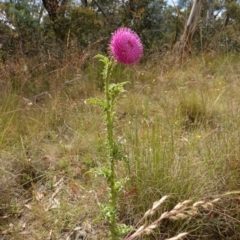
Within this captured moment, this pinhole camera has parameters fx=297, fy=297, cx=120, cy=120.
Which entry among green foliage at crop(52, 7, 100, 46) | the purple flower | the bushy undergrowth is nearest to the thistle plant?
the purple flower

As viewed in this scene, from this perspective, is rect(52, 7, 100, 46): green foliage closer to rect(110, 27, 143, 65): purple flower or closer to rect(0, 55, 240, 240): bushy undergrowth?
rect(0, 55, 240, 240): bushy undergrowth

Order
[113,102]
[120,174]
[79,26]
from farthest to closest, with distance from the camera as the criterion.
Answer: [79,26]
[120,174]
[113,102]

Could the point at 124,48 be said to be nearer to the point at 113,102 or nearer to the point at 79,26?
the point at 113,102

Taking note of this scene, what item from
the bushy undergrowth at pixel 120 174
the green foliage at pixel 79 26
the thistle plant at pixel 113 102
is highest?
the green foliage at pixel 79 26

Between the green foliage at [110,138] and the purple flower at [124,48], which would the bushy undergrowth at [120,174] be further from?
the purple flower at [124,48]

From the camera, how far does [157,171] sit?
1.51m

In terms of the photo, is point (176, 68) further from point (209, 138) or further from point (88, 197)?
point (88, 197)

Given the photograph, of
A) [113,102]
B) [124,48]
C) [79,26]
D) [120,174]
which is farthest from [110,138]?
[79,26]

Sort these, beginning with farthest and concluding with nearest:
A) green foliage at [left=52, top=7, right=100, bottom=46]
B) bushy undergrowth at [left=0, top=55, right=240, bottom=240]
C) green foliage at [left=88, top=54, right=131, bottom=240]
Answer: green foliage at [left=52, top=7, right=100, bottom=46]
bushy undergrowth at [left=0, top=55, right=240, bottom=240]
green foliage at [left=88, top=54, right=131, bottom=240]

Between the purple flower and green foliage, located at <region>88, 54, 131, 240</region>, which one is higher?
the purple flower

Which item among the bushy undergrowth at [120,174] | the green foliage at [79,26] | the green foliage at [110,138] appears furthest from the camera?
the green foliage at [79,26]

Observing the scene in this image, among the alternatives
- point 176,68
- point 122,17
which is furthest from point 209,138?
point 122,17

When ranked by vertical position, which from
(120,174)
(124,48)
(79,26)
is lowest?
(120,174)

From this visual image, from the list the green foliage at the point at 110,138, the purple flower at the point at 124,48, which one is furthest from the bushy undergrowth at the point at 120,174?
the purple flower at the point at 124,48
